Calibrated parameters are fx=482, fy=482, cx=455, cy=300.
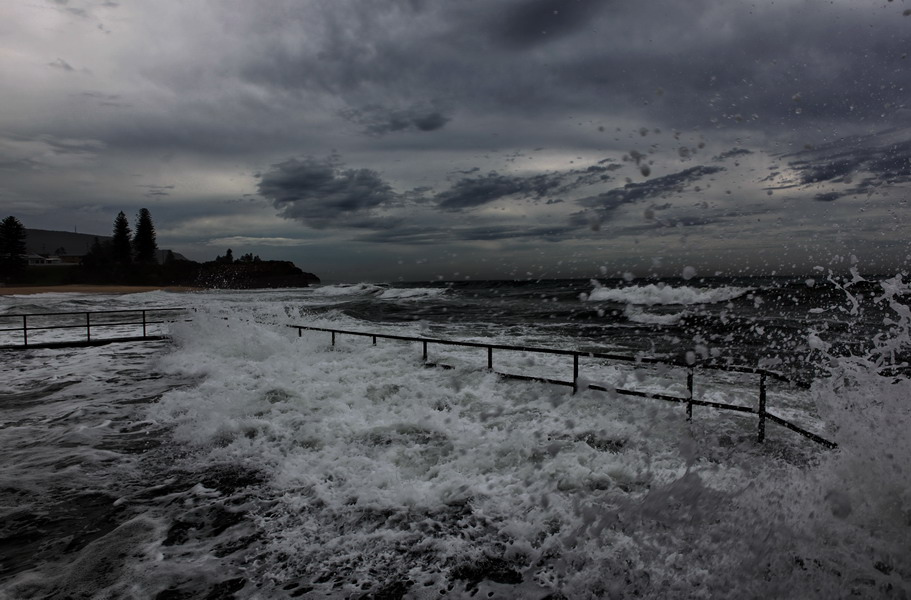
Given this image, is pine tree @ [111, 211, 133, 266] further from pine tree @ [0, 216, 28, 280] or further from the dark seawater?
the dark seawater

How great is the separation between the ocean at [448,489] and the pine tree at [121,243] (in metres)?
111

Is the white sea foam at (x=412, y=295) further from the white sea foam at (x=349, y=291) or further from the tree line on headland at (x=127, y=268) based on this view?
the tree line on headland at (x=127, y=268)

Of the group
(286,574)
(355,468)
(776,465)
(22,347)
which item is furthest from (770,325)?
(22,347)

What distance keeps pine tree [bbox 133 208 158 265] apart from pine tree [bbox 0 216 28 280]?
18.7 meters

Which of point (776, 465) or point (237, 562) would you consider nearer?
point (237, 562)

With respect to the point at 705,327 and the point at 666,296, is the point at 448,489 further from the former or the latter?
the point at 666,296

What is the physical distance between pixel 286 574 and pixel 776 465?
5.03m

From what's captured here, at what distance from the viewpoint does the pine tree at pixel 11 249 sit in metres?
90.5

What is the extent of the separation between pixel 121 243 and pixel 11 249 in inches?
688

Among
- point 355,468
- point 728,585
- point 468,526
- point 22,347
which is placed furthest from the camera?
point 22,347

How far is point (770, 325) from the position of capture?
895 inches

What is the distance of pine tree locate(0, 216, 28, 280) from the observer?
9050 cm

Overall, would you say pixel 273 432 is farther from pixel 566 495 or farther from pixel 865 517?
pixel 865 517

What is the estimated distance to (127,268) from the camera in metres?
98.4
